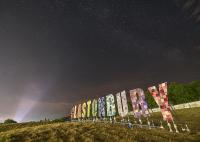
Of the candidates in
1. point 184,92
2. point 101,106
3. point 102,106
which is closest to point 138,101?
point 102,106

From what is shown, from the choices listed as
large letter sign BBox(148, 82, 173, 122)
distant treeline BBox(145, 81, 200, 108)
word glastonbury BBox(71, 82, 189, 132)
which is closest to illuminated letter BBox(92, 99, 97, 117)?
word glastonbury BBox(71, 82, 189, 132)

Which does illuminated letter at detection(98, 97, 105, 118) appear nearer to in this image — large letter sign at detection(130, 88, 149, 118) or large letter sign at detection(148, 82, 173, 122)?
large letter sign at detection(130, 88, 149, 118)

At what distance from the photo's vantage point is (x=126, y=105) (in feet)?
155

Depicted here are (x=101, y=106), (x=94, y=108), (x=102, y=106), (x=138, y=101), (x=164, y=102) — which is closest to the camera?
(x=164, y=102)

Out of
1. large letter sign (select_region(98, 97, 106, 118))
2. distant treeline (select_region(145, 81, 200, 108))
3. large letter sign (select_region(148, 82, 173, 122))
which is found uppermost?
distant treeline (select_region(145, 81, 200, 108))

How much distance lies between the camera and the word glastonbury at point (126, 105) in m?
40.2

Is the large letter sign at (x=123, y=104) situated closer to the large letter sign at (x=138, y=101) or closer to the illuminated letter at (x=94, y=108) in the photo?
the large letter sign at (x=138, y=101)

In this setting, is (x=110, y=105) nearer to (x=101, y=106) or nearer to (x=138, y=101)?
(x=101, y=106)

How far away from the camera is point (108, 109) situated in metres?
52.6

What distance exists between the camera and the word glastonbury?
4025 centimetres

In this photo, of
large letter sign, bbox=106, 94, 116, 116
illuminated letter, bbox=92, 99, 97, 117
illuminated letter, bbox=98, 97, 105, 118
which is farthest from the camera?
illuminated letter, bbox=92, 99, 97, 117

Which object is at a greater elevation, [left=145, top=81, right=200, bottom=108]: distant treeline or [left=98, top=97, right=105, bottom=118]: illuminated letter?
[left=145, top=81, right=200, bottom=108]: distant treeline

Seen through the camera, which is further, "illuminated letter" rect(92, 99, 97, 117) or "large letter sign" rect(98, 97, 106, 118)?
"illuminated letter" rect(92, 99, 97, 117)

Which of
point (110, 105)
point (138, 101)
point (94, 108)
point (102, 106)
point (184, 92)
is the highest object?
point (184, 92)
